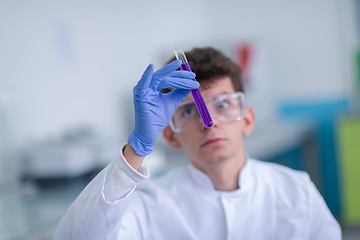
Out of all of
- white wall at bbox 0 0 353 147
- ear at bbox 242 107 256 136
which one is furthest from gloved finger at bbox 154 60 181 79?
white wall at bbox 0 0 353 147

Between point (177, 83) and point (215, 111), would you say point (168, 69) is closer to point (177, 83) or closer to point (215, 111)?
point (177, 83)

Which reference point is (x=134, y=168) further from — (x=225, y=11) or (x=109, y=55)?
(x=225, y=11)

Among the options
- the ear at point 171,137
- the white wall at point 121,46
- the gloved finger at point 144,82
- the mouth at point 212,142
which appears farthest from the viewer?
the white wall at point 121,46

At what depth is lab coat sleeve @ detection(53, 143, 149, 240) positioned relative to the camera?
0.91m

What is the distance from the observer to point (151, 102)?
3.08 feet

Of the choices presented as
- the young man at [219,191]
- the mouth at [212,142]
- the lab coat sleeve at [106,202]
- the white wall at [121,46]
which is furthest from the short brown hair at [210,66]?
the white wall at [121,46]

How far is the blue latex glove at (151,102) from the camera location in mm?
919

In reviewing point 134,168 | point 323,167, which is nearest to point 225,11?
point 323,167

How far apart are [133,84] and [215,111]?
80.7 inches

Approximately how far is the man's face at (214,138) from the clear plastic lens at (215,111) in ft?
0.04

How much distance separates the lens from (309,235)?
123 cm

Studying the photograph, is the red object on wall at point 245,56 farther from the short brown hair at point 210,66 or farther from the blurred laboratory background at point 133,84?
the short brown hair at point 210,66

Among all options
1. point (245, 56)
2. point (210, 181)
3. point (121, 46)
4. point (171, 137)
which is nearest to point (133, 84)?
point (121, 46)

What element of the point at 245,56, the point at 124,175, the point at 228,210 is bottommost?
the point at 245,56
